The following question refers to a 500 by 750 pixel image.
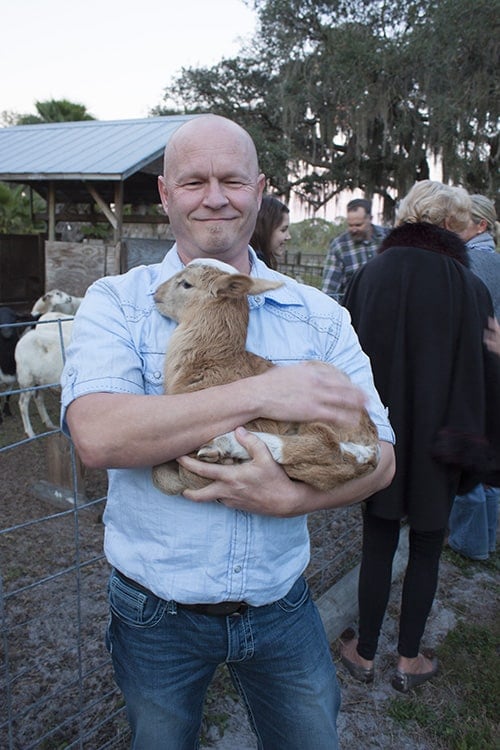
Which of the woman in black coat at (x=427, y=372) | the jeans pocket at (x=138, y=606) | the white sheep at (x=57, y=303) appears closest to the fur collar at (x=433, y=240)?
the woman in black coat at (x=427, y=372)

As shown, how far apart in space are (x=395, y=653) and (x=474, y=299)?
7.55 feet

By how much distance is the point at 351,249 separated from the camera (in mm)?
6395

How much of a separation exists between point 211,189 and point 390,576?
2360 millimetres

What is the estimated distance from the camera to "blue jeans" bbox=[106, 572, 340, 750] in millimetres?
1690

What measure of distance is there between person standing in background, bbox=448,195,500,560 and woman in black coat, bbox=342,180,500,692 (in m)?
1.05

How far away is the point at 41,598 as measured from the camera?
3883 millimetres

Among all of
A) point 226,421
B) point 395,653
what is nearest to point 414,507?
point 395,653

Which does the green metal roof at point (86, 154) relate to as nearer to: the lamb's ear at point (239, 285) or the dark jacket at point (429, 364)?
the dark jacket at point (429, 364)

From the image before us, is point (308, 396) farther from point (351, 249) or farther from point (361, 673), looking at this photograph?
point (351, 249)

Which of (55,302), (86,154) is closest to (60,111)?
(86,154)

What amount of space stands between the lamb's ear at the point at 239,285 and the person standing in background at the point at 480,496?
2560 millimetres

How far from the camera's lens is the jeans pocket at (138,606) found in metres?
1.69

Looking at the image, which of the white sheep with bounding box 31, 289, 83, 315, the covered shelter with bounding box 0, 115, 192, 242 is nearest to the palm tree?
the covered shelter with bounding box 0, 115, 192, 242

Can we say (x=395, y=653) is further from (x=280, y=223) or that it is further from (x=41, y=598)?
(x=280, y=223)
